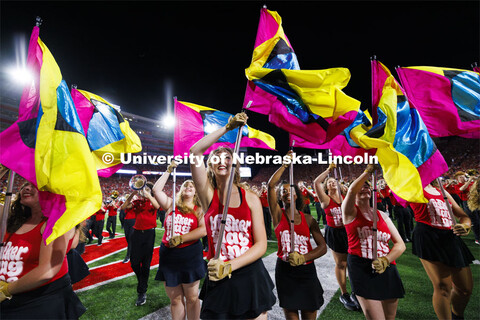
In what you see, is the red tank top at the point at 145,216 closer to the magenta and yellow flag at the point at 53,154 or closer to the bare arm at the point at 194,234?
the bare arm at the point at 194,234

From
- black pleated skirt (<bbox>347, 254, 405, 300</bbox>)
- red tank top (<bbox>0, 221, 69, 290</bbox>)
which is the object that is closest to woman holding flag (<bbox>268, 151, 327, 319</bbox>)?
black pleated skirt (<bbox>347, 254, 405, 300</bbox>)

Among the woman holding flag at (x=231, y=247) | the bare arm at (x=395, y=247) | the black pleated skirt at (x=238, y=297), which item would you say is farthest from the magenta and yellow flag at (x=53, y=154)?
the bare arm at (x=395, y=247)

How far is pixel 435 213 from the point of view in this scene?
12.9 ft

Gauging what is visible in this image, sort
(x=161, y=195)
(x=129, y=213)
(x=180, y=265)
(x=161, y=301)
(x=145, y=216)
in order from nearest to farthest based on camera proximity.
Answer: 1. (x=180, y=265)
2. (x=161, y=195)
3. (x=161, y=301)
4. (x=145, y=216)
5. (x=129, y=213)

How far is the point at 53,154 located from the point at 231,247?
2182 mm

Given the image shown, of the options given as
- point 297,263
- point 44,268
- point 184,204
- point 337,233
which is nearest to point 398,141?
point 297,263

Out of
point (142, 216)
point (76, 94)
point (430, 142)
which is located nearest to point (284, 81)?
point (430, 142)

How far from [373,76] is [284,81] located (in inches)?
77.7

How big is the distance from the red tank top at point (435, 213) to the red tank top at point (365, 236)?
1.17 metres

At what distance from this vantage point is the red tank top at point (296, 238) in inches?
129

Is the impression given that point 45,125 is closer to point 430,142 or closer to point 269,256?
point 430,142

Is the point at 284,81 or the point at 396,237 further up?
the point at 284,81

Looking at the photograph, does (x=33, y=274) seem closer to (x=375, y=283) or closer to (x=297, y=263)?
(x=297, y=263)

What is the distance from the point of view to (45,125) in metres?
2.61
